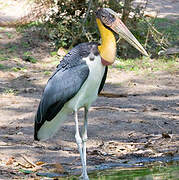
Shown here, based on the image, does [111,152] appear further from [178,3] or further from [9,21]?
[178,3]

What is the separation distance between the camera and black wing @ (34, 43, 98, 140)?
4.90 metres

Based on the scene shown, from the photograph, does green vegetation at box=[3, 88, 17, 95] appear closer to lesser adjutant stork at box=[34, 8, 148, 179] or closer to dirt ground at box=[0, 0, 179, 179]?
dirt ground at box=[0, 0, 179, 179]

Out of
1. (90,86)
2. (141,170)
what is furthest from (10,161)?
(141,170)

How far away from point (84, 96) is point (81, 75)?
0.27 m

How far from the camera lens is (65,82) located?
4969mm

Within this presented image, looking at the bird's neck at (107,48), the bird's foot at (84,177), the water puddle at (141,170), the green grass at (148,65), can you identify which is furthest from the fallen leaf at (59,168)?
the green grass at (148,65)

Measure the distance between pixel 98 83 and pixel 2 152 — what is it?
3.93 feet

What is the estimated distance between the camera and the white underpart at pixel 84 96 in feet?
16.1

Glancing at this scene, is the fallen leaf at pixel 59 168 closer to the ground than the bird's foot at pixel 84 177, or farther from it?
closer to the ground

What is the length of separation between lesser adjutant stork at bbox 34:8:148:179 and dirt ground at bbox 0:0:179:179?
0.37 m

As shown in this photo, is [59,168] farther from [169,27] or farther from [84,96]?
[169,27]

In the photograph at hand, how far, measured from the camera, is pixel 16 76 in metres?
8.89

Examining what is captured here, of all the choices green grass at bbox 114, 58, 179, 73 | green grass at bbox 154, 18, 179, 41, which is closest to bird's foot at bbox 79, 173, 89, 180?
green grass at bbox 114, 58, 179, 73

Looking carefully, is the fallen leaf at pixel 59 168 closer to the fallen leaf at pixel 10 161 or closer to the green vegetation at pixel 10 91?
the fallen leaf at pixel 10 161
